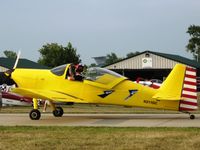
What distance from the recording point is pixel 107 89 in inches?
617

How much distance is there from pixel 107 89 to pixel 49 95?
7.02ft

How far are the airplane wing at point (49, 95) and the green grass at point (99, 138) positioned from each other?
3.16 metres

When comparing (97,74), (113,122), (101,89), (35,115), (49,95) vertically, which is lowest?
(113,122)

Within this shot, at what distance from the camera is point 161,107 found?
49.6 ft

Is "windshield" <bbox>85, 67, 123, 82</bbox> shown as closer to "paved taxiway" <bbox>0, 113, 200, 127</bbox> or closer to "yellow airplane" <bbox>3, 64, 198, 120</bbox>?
"yellow airplane" <bbox>3, 64, 198, 120</bbox>

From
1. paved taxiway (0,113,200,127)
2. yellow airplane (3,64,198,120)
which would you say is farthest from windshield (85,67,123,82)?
paved taxiway (0,113,200,127)

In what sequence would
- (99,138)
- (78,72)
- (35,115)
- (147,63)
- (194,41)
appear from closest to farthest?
(99,138) → (35,115) → (78,72) → (147,63) → (194,41)

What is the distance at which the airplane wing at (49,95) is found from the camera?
15.2 metres

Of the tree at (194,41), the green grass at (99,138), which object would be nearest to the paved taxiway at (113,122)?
the green grass at (99,138)

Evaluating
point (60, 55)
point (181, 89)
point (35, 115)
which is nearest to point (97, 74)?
point (35, 115)

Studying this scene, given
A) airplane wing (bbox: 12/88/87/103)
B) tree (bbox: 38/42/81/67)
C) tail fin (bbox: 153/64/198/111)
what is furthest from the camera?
tree (bbox: 38/42/81/67)

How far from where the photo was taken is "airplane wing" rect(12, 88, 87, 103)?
15.2m

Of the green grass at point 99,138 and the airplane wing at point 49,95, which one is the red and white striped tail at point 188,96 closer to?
the green grass at point 99,138

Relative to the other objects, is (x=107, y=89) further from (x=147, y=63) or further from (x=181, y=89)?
(x=147, y=63)
